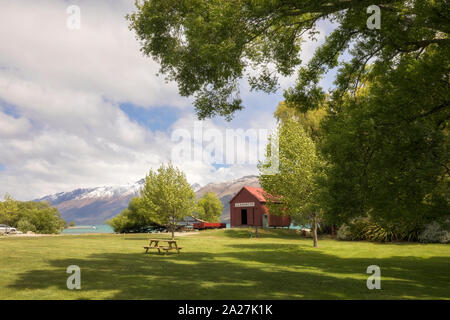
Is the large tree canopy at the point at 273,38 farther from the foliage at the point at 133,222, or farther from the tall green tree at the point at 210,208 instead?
the tall green tree at the point at 210,208

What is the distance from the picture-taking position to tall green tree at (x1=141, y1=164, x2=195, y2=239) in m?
34.7

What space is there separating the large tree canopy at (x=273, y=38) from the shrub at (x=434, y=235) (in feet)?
68.1

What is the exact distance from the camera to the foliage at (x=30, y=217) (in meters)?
57.4

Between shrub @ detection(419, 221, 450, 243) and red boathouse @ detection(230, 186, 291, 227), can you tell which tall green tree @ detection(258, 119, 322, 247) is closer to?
shrub @ detection(419, 221, 450, 243)

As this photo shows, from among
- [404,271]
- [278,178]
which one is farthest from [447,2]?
[278,178]

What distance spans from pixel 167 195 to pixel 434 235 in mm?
24153

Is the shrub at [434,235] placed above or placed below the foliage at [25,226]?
above

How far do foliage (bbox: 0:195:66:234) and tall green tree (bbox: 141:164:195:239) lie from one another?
3056cm

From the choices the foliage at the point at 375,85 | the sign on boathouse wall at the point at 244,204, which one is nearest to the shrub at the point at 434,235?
the foliage at the point at 375,85

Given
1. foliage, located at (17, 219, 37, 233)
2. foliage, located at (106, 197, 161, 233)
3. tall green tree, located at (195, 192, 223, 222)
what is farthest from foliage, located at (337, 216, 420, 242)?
tall green tree, located at (195, 192, 223, 222)

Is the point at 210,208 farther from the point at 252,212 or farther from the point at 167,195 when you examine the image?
the point at 167,195

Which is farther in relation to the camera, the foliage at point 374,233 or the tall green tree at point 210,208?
Answer: the tall green tree at point 210,208

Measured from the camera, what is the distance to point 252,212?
2026 inches

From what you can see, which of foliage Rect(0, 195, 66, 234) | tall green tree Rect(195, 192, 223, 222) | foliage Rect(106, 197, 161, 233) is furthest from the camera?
tall green tree Rect(195, 192, 223, 222)
